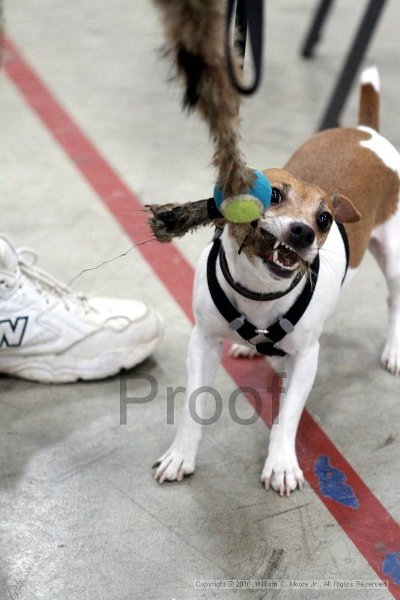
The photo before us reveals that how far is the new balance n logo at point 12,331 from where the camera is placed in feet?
6.47

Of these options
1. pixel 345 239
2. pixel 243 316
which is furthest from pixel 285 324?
pixel 345 239

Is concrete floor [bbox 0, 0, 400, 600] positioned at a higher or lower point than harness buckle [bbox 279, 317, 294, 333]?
lower

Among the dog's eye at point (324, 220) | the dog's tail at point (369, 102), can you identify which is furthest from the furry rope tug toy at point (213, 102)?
the dog's tail at point (369, 102)

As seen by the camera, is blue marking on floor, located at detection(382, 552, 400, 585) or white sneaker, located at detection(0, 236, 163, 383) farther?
white sneaker, located at detection(0, 236, 163, 383)

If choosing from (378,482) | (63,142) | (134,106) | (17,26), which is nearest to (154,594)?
(378,482)

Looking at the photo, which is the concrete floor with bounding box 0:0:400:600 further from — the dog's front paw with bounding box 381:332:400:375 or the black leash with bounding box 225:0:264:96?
the black leash with bounding box 225:0:264:96

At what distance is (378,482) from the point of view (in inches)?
70.4

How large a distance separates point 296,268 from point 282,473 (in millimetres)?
516

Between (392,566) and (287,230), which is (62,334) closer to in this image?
(287,230)

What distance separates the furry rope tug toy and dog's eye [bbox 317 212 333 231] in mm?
224

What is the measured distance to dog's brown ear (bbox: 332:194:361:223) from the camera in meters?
1.71

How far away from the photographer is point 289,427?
68.9 inches

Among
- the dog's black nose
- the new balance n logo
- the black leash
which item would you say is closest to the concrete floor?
the new balance n logo

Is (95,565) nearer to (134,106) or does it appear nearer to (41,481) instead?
(41,481)
